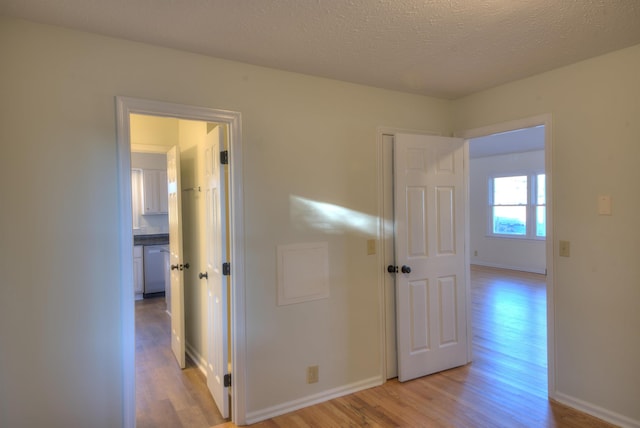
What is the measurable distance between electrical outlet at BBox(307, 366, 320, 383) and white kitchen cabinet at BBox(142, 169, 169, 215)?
447 cm

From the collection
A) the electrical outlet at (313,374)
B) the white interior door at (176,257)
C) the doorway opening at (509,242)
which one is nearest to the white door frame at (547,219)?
the electrical outlet at (313,374)

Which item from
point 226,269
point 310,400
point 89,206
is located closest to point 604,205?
point 310,400

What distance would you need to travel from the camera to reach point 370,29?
203 centimetres

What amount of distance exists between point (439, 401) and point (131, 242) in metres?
2.40

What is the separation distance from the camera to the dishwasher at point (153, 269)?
19.7ft

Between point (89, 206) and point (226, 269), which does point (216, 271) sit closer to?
point (226, 269)

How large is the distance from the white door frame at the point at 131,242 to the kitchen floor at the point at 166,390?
339mm

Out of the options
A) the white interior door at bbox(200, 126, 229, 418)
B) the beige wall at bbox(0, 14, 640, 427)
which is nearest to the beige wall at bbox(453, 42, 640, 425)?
the beige wall at bbox(0, 14, 640, 427)

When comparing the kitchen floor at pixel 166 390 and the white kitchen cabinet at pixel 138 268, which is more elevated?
the white kitchen cabinet at pixel 138 268

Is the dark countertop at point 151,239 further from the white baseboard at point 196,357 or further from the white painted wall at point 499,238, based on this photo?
the white painted wall at point 499,238

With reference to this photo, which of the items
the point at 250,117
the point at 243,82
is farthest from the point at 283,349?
the point at 243,82

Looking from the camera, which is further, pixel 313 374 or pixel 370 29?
pixel 313 374

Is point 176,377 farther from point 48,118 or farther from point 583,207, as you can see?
point 583,207

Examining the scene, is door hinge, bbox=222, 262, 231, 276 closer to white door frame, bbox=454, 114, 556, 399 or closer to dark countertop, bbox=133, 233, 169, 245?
white door frame, bbox=454, 114, 556, 399
